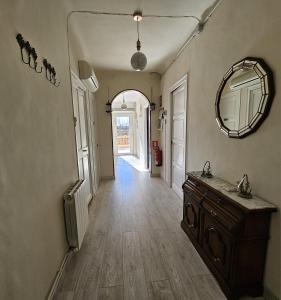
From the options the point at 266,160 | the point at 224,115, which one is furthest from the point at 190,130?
the point at 266,160

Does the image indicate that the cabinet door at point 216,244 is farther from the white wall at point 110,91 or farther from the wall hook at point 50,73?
the white wall at point 110,91

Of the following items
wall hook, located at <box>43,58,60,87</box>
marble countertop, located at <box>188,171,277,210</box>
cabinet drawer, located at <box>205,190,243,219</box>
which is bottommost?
cabinet drawer, located at <box>205,190,243,219</box>

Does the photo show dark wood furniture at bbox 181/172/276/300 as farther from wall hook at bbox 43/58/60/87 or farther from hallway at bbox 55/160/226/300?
wall hook at bbox 43/58/60/87

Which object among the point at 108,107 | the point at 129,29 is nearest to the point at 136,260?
the point at 129,29

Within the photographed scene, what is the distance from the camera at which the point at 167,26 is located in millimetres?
2400

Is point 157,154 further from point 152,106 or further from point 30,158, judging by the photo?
point 30,158

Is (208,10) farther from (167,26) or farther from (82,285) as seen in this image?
(82,285)

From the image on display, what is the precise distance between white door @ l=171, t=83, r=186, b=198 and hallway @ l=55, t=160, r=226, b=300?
23.8 inches

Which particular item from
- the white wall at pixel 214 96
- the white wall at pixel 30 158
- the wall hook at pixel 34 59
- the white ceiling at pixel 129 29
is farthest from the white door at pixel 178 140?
the wall hook at pixel 34 59

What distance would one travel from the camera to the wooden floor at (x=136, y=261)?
146 centimetres

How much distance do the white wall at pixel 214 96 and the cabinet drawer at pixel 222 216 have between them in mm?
275

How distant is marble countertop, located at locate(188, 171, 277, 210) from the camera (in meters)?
1.23

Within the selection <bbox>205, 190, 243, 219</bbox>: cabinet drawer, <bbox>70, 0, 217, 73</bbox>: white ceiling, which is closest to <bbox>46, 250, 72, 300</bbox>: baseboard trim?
<bbox>205, 190, 243, 219</bbox>: cabinet drawer

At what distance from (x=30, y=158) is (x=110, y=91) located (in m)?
3.56
